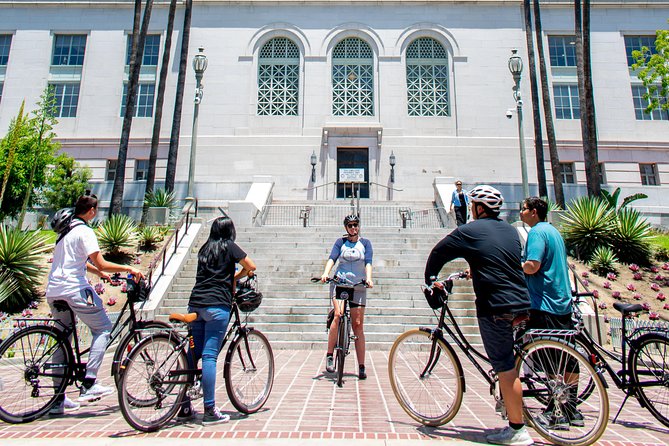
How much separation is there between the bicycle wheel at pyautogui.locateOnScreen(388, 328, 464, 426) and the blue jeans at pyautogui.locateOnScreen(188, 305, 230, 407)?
166 cm

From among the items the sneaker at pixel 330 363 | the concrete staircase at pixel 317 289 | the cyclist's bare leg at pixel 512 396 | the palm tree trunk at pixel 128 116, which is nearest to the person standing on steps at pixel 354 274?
the sneaker at pixel 330 363

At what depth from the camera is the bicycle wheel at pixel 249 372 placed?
411cm

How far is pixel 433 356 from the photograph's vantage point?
153 inches

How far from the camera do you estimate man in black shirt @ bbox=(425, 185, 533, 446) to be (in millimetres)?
3369

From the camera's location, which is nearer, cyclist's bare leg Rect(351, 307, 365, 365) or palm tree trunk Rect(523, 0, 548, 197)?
cyclist's bare leg Rect(351, 307, 365, 365)

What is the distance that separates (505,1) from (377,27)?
794 cm

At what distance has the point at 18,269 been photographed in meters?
9.80

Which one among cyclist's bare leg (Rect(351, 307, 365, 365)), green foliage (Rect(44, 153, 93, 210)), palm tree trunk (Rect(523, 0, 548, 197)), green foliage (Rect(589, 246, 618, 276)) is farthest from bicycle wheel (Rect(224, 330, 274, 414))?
green foliage (Rect(44, 153, 93, 210))

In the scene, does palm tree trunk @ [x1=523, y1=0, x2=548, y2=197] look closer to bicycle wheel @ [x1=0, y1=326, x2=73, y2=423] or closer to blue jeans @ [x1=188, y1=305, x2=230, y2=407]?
blue jeans @ [x1=188, y1=305, x2=230, y2=407]

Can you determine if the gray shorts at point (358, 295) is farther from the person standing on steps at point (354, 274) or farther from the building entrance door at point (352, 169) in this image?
the building entrance door at point (352, 169)

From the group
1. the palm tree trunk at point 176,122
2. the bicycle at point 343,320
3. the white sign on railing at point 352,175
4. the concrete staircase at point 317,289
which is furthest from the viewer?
the white sign on railing at point 352,175

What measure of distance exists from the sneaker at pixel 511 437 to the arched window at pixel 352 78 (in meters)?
22.9

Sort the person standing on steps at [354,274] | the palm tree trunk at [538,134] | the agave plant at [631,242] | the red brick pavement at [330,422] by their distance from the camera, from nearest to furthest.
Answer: the red brick pavement at [330,422]
the person standing on steps at [354,274]
the agave plant at [631,242]
the palm tree trunk at [538,134]

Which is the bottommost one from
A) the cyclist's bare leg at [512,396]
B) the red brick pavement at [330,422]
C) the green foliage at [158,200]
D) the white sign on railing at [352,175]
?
the red brick pavement at [330,422]
